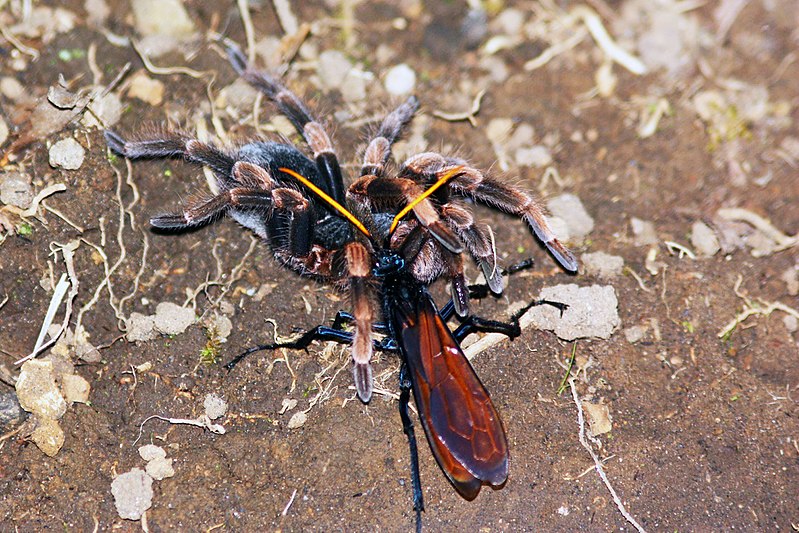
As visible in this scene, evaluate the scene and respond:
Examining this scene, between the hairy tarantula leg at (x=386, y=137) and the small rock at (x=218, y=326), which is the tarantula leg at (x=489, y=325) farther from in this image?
the small rock at (x=218, y=326)

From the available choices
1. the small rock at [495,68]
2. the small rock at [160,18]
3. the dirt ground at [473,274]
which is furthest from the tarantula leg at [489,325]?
the small rock at [160,18]

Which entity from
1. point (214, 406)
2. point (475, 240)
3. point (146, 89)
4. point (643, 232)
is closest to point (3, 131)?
point (146, 89)

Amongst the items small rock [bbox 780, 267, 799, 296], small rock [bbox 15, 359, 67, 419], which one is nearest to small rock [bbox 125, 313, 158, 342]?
small rock [bbox 15, 359, 67, 419]

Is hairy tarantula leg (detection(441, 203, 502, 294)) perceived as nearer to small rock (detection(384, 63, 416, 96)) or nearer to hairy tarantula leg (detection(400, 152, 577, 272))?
hairy tarantula leg (detection(400, 152, 577, 272))

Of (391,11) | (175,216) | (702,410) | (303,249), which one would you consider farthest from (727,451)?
(391,11)

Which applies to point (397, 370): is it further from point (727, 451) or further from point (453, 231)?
point (727, 451)

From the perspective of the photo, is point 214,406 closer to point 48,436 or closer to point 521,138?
point 48,436
